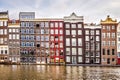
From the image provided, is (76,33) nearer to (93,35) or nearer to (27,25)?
(93,35)

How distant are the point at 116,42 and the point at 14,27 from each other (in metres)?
38.0

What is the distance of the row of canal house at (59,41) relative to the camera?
11650 centimetres

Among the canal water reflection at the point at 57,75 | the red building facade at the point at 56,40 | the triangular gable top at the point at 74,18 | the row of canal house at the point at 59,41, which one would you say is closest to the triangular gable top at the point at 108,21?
the row of canal house at the point at 59,41

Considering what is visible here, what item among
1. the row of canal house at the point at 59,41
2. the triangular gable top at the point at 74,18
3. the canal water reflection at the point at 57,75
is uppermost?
the triangular gable top at the point at 74,18

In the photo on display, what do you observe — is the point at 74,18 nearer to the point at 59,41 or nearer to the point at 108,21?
the point at 59,41

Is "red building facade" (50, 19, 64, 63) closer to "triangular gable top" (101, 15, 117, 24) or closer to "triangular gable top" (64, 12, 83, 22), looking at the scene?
"triangular gable top" (64, 12, 83, 22)

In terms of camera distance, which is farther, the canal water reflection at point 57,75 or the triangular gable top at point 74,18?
the triangular gable top at point 74,18

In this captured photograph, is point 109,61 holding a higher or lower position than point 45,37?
lower

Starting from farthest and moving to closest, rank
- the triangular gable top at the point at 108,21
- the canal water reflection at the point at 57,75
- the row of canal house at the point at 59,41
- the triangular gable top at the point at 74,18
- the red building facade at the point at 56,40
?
1. the triangular gable top at the point at 74,18
2. the triangular gable top at the point at 108,21
3. the red building facade at the point at 56,40
4. the row of canal house at the point at 59,41
5. the canal water reflection at the point at 57,75

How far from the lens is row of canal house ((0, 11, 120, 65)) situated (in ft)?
382

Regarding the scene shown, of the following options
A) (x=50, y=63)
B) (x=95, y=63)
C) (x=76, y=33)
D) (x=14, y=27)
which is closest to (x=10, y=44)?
(x=14, y=27)

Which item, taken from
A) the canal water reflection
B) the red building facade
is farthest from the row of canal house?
the canal water reflection

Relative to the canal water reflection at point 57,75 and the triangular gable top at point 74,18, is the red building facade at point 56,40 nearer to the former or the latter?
the triangular gable top at point 74,18

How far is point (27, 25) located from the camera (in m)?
120
